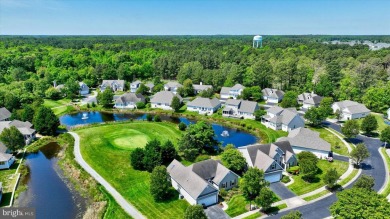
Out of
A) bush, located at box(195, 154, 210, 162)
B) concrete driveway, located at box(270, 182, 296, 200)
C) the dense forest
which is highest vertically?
the dense forest

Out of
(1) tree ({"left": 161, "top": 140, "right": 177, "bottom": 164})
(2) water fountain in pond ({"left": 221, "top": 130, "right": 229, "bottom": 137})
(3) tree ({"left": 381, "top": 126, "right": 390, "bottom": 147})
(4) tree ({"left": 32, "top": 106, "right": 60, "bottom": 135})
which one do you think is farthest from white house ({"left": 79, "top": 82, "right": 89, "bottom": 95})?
(3) tree ({"left": 381, "top": 126, "right": 390, "bottom": 147})

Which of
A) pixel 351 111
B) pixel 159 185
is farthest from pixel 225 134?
pixel 351 111

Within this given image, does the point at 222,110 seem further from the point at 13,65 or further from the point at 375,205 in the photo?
the point at 13,65

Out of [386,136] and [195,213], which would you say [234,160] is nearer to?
[195,213]

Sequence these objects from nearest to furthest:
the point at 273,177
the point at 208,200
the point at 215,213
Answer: the point at 215,213 → the point at 208,200 → the point at 273,177

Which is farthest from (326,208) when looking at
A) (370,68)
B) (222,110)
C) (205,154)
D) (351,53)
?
(351,53)

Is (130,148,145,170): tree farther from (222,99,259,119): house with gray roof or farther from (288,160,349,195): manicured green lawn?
(222,99,259,119): house with gray roof
